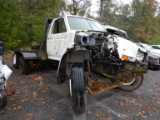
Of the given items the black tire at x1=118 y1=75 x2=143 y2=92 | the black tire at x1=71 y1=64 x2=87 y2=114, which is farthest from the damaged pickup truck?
the black tire at x1=118 y1=75 x2=143 y2=92

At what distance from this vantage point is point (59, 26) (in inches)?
198

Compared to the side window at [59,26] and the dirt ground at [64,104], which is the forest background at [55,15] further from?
the dirt ground at [64,104]

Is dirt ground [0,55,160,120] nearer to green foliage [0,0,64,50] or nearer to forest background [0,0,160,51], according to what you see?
green foliage [0,0,64,50]

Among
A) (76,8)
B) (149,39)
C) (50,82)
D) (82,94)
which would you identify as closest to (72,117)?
(82,94)

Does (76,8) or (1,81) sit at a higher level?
(76,8)

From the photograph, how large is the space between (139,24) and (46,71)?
96.1 feet

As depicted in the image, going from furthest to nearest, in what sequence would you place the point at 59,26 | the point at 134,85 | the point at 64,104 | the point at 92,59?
the point at 59,26 → the point at 134,85 → the point at 92,59 → the point at 64,104

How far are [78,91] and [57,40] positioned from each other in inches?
86.1

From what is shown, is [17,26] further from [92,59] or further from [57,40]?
[92,59]

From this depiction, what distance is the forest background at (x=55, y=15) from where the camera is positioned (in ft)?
35.9

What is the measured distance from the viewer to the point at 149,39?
102 ft

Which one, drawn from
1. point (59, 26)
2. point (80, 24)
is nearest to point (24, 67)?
point (59, 26)

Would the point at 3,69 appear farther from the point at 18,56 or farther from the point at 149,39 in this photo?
the point at 149,39

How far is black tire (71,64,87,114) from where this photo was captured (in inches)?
127
